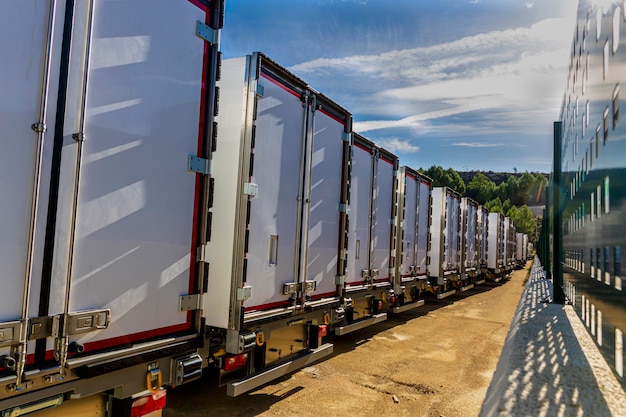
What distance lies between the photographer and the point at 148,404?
10.9 ft

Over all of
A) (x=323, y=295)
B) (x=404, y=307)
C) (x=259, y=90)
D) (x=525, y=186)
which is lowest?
(x=404, y=307)

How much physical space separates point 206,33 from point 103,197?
5.69 feet

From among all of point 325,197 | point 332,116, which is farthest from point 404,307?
point 332,116

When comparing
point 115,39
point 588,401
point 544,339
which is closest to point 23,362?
point 115,39

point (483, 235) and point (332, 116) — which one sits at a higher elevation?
point (332, 116)

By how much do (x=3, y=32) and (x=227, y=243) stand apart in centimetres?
249

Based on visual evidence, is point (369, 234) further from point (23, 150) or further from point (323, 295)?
point (23, 150)

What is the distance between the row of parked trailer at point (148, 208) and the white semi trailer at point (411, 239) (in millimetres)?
4408

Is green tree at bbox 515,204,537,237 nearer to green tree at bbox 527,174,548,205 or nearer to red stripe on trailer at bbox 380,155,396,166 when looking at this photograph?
green tree at bbox 527,174,548,205

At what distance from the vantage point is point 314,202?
6043mm

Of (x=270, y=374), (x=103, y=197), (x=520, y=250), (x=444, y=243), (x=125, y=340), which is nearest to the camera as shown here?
(x=103, y=197)

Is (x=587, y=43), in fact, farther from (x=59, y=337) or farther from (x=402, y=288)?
(x=402, y=288)

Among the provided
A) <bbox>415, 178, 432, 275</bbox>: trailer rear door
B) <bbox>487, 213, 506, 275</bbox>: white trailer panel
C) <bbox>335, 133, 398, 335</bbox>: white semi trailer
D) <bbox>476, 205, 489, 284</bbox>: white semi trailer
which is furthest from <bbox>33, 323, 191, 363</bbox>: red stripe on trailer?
<bbox>487, 213, 506, 275</bbox>: white trailer panel

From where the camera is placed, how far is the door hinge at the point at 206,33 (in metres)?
3.84
